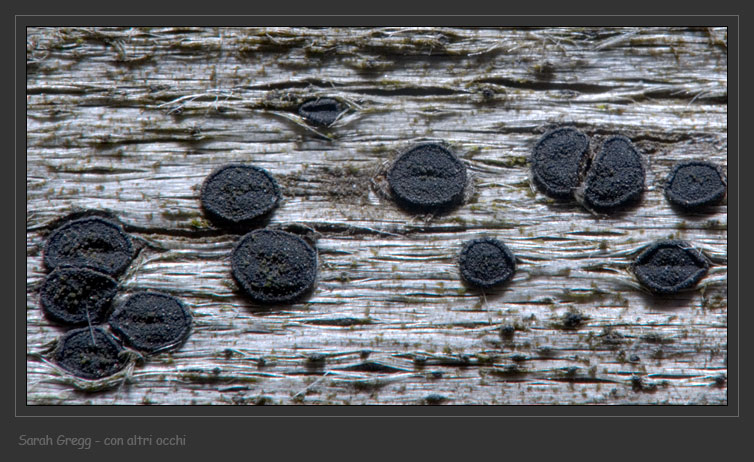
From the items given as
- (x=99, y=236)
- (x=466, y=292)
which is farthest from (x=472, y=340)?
(x=99, y=236)

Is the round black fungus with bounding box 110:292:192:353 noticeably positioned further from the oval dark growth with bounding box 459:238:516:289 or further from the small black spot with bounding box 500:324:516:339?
the small black spot with bounding box 500:324:516:339

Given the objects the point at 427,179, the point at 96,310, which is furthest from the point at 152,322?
the point at 427,179

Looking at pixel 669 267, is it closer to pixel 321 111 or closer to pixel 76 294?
pixel 321 111

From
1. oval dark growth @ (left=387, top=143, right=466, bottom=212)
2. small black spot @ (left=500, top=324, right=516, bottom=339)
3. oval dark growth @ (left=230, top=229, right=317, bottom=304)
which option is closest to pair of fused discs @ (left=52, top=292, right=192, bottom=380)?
oval dark growth @ (left=230, top=229, right=317, bottom=304)

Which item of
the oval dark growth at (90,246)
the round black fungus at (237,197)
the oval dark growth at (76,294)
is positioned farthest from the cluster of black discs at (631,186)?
the oval dark growth at (76,294)

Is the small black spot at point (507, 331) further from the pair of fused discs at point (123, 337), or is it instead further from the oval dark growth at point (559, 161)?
the pair of fused discs at point (123, 337)

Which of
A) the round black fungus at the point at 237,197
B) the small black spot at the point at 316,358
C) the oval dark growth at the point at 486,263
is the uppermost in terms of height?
the round black fungus at the point at 237,197

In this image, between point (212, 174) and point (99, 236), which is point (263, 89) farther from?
point (99, 236)
